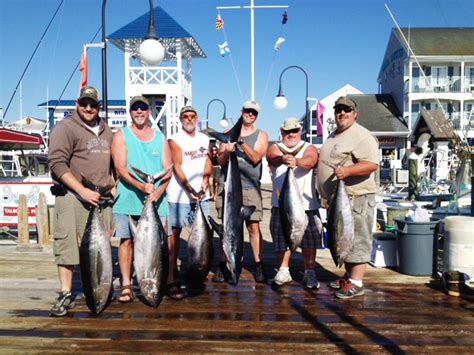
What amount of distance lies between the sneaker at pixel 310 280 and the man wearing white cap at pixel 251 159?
0.42 meters

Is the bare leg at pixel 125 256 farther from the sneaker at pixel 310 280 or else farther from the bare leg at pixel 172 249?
the sneaker at pixel 310 280

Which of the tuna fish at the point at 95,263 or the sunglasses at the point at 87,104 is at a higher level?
the sunglasses at the point at 87,104

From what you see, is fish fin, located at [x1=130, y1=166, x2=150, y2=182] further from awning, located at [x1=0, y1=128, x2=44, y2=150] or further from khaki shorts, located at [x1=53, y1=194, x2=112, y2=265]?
awning, located at [x1=0, y1=128, x2=44, y2=150]

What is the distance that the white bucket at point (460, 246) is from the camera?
3900 mm

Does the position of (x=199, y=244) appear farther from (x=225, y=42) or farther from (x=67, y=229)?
(x=225, y=42)

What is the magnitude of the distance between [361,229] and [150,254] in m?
1.82

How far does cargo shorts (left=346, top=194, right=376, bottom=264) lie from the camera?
379 centimetres

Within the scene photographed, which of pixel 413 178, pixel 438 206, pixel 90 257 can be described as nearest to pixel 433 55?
pixel 413 178

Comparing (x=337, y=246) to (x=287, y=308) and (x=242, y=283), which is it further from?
(x=242, y=283)

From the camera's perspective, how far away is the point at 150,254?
10.5 feet

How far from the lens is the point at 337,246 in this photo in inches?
140

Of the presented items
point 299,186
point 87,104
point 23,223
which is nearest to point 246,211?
point 299,186

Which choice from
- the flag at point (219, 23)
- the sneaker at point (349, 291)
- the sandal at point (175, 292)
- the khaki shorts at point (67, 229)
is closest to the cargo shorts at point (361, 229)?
Answer: the sneaker at point (349, 291)

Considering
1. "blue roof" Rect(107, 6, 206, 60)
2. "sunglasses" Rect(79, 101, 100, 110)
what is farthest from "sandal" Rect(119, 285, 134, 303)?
"blue roof" Rect(107, 6, 206, 60)
